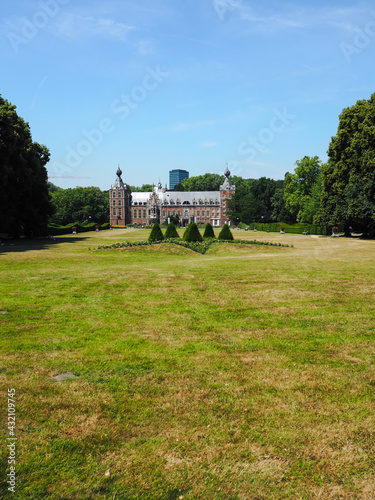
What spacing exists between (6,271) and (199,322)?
11.1 meters

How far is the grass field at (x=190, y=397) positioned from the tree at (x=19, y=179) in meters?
24.4

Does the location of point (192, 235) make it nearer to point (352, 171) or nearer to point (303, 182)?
point (352, 171)

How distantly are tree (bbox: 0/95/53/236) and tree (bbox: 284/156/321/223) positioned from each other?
47.7 m

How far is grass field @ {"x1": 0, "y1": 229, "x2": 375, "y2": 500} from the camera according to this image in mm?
3611

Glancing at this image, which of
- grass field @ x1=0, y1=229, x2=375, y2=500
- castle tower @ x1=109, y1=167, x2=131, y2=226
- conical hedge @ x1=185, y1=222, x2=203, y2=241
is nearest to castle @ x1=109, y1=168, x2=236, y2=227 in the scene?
castle tower @ x1=109, y1=167, x2=131, y2=226

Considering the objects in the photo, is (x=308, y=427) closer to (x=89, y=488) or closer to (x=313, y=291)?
(x=89, y=488)

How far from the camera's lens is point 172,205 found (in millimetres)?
135500

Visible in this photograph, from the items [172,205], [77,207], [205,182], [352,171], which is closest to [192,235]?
[352,171]

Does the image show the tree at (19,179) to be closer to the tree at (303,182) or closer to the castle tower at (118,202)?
the tree at (303,182)

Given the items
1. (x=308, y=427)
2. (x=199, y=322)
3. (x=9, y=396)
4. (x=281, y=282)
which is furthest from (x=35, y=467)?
(x=281, y=282)

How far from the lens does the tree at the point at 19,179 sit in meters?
30.8

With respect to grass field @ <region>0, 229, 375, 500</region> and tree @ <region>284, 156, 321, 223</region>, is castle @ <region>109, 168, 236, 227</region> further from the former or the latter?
grass field @ <region>0, 229, 375, 500</region>

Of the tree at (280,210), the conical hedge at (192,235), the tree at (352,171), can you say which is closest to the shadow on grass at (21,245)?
the conical hedge at (192,235)

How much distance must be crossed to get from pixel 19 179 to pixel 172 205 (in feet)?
332
